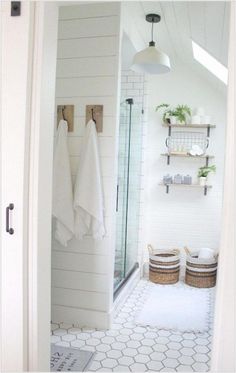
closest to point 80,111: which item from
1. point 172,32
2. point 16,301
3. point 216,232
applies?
point 172,32

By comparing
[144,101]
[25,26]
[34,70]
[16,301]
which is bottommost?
[16,301]

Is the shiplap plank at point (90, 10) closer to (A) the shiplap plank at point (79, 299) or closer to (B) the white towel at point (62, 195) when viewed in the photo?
(B) the white towel at point (62, 195)

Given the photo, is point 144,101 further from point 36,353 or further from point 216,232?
point 36,353

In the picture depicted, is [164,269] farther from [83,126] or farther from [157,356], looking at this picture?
[83,126]

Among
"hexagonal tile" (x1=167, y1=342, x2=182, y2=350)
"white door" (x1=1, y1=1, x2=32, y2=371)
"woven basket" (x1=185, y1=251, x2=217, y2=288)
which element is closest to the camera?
"white door" (x1=1, y1=1, x2=32, y2=371)

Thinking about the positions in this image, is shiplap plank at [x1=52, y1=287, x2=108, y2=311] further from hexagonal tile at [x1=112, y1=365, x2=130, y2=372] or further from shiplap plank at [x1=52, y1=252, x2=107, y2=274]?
hexagonal tile at [x1=112, y1=365, x2=130, y2=372]

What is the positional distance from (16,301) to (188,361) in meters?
1.35

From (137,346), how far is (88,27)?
7.97 feet

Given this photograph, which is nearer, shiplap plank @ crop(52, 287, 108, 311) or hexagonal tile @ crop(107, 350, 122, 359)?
hexagonal tile @ crop(107, 350, 122, 359)

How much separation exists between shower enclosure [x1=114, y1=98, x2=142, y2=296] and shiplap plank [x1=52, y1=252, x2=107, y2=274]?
522 millimetres

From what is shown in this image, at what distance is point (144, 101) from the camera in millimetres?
4016

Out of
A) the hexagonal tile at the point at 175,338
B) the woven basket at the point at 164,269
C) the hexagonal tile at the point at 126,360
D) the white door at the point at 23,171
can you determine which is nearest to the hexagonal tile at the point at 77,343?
the hexagonal tile at the point at 126,360

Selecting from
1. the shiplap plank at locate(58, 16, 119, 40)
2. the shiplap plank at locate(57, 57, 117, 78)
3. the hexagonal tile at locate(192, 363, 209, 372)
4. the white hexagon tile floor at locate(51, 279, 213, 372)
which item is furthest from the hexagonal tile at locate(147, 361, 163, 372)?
the shiplap plank at locate(58, 16, 119, 40)

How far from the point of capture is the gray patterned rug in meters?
2.13
